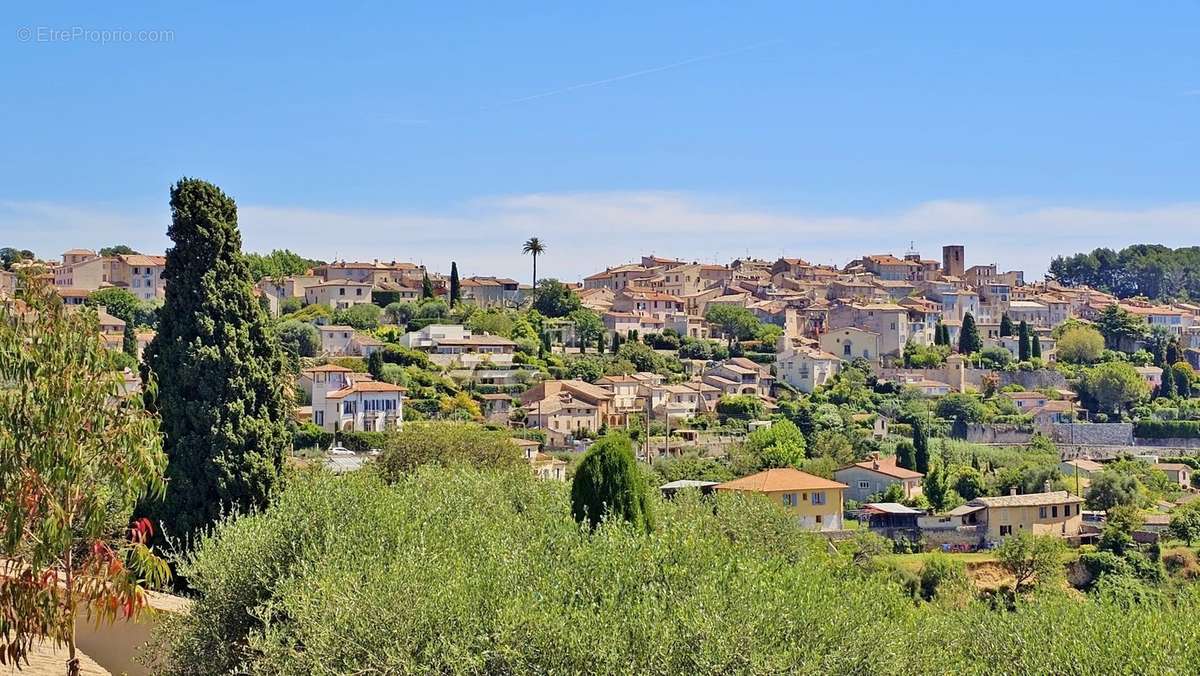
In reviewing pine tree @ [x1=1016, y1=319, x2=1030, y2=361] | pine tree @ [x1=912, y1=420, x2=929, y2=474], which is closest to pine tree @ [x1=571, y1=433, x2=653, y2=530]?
pine tree @ [x1=912, y1=420, x2=929, y2=474]

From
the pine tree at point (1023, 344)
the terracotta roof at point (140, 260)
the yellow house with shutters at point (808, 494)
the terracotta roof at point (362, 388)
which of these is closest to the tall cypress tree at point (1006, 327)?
the pine tree at point (1023, 344)

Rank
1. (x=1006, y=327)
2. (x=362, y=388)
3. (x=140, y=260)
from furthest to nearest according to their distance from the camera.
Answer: (x=1006, y=327) → (x=140, y=260) → (x=362, y=388)

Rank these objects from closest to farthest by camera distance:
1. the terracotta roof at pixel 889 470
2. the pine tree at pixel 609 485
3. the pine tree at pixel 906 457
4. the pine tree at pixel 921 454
→ the pine tree at pixel 609 485, the terracotta roof at pixel 889 470, the pine tree at pixel 906 457, the pine tree at pixel 921 454

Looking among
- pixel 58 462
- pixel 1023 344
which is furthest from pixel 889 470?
pixel 58 462

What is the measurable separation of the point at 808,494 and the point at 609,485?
92.6 ft

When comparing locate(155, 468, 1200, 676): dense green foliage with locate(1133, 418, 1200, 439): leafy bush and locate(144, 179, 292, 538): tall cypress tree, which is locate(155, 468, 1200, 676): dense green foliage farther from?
locate(1133, 418, 1200, 439): leafy bush

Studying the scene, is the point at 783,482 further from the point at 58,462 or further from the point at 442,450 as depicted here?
the point at 58,462

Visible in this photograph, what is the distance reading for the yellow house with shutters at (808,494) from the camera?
144 feet

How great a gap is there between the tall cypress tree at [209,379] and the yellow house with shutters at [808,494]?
2587 cm

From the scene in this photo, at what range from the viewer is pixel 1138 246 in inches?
6496

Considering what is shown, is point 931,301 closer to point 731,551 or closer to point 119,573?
point 731,551

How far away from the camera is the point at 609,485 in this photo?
57.0 feet

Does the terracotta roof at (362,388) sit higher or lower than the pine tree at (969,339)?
lower

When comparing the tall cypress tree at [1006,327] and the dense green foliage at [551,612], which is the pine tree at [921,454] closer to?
the dense green foliage at [551,612]
